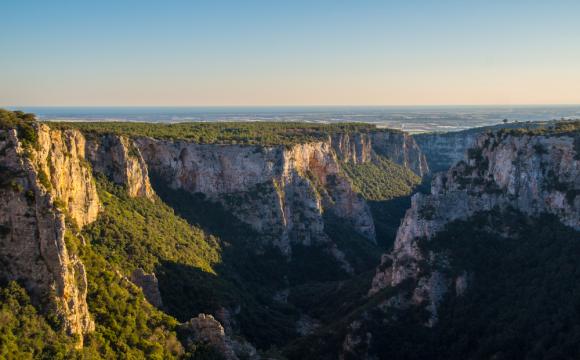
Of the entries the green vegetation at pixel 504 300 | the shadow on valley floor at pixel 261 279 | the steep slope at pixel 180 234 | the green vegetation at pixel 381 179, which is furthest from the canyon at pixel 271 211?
the green vegetation at pixel 381 179

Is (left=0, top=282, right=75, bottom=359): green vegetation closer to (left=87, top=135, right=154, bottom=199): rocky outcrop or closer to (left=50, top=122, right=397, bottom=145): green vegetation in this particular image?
(left=87, top=135, right=154, bottom=199): rocky outcrop

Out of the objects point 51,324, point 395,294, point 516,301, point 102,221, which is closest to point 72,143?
point 102,221

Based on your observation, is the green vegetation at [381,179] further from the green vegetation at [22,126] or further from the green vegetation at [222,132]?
the green vegetation at [22,126]

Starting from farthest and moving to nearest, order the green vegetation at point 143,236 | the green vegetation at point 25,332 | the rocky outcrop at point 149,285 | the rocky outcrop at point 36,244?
the green vegetation at point 143,236
the rocky outcrop at point 149,285
the rocky outcrop at point 36,244
the green vegetation at point 25,332

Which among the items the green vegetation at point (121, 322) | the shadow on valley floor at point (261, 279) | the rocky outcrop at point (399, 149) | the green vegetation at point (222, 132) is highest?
the green vegetation at point (222, 132)

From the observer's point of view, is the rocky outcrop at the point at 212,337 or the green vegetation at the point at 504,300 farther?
the green vegetation at the point at 504,300

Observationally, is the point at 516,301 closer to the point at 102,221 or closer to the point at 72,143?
the point at 102,221
